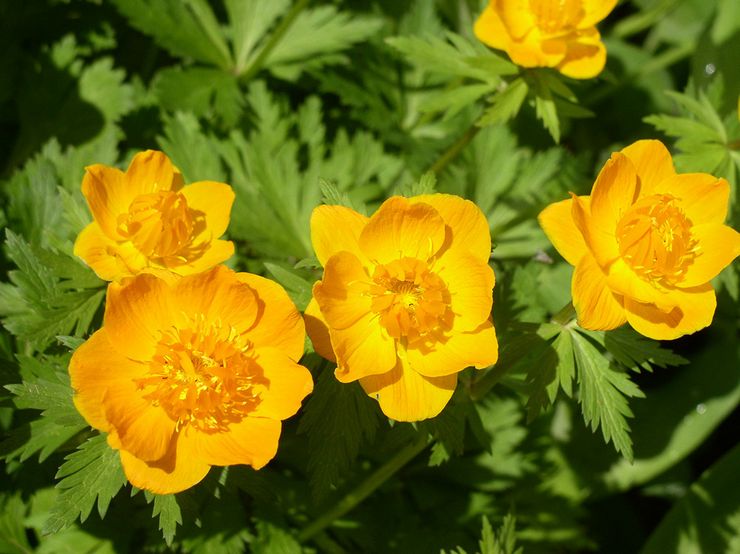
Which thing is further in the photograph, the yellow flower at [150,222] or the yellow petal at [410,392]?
the yellow flower at [150,222]

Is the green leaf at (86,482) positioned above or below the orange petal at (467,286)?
below

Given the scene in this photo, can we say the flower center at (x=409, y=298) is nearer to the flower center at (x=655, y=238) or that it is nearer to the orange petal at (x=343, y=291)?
the orange petal at (x=343, y=291)

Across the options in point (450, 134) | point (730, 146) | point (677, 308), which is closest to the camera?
point (677, 308)

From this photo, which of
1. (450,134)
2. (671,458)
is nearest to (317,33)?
(450,134)

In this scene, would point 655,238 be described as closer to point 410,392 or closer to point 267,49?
point 410,392

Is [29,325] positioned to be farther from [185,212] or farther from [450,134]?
[450,134]

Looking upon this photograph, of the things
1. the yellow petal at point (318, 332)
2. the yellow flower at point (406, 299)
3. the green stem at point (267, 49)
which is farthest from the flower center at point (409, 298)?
the green stem at point (267, 49)

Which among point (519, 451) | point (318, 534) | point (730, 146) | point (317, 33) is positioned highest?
point (317, 33)
